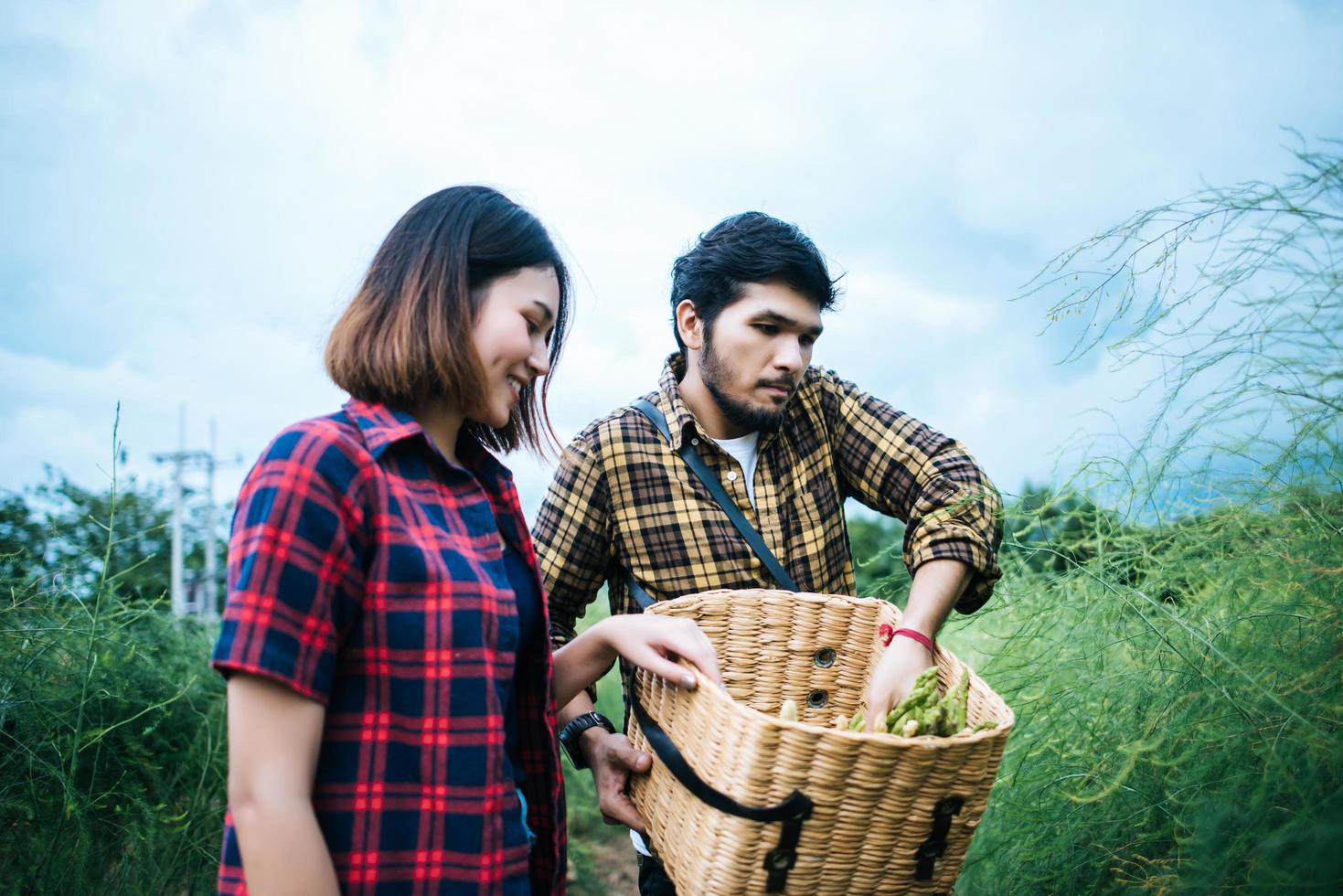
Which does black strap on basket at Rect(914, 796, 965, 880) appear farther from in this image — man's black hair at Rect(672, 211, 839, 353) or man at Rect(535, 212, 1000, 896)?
man's black hair at Rect(672, 211, 839, 353)

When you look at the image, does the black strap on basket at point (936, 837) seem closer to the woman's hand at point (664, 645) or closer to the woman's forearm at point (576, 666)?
the woman's hand at point (664, 645)

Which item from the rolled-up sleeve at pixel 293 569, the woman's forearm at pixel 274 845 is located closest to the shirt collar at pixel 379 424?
the rolled-up sleeve at pixel 293 569

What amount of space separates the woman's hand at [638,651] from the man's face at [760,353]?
2.39ft

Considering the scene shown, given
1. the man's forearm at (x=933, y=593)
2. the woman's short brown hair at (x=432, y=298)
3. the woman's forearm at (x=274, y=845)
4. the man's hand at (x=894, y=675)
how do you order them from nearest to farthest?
the woman's forearm at (x=274, y=845)
the woman's short brown hair at (x=432, y=298)
the man's hand at (x=894, y=675)
the man's forearm at (x=933, y=593)

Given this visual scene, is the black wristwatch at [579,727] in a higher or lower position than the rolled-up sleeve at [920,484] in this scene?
lower

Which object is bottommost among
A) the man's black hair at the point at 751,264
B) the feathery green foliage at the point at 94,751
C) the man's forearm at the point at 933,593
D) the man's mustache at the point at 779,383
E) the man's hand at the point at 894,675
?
the feathery green foliage at the point at 94,751

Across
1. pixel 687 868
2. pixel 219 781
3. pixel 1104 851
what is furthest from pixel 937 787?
pixel 219 781

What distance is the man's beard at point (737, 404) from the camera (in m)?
2.28

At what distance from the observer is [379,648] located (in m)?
1.28

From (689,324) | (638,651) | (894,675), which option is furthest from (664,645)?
(689,324)

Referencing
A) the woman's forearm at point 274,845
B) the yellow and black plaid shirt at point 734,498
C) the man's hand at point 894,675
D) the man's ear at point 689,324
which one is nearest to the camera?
the woman's forearm at point 274,845

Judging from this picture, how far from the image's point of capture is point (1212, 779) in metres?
1.77

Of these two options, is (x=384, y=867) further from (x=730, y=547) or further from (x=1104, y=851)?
(x=1104, y=851)

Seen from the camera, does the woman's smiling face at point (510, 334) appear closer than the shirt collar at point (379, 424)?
No
